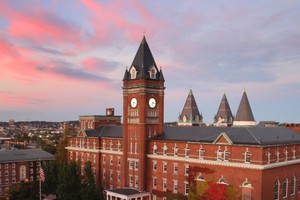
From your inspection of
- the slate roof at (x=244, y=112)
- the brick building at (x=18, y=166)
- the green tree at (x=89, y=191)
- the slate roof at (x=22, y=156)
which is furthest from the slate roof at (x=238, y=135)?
the slate roof at (x=22, y=156)

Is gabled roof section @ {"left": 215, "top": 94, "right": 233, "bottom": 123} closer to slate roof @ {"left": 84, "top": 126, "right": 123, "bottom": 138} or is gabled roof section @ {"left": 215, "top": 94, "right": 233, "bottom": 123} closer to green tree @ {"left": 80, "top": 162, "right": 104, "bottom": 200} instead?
slate roof @ {"left": 84, "top": 126, "right": 123, "bottom": 138}

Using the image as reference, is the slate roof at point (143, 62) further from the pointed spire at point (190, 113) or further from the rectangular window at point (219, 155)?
the pointed spire at point (190, 113)

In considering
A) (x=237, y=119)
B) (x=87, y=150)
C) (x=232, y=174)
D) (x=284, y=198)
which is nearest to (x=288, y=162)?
(x=284, y=198)

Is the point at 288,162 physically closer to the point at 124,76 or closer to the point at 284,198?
the point at 284,198

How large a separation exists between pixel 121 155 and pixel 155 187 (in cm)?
1130

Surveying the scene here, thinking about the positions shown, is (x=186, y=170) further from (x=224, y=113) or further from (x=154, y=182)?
(x=224, y=113)

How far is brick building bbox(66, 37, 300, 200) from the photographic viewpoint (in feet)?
156

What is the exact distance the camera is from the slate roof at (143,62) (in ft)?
206

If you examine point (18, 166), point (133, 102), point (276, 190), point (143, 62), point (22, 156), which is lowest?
point (18, 166)

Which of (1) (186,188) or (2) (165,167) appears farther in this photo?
(2) (165,167)

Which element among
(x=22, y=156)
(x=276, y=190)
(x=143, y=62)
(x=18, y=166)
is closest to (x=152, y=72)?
(x=143, y=62)

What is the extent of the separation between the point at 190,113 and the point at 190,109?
1.25 m

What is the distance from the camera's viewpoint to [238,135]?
166 feet

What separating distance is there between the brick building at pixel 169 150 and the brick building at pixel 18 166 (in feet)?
57.1
